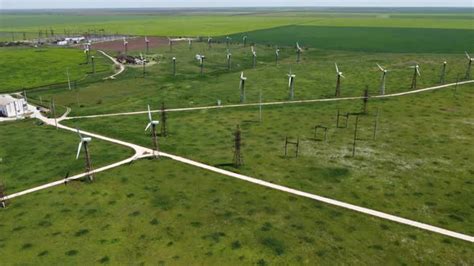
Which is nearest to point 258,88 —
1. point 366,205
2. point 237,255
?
point 366,205

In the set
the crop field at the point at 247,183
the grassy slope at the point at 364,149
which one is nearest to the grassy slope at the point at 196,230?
the crop field at the point at 247,183

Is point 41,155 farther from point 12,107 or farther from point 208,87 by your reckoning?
point 208,87

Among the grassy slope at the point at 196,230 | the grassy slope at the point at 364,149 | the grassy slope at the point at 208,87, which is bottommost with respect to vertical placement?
the grassy slope at the point at 196,230

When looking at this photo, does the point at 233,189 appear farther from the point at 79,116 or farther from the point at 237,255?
the point at 79,116

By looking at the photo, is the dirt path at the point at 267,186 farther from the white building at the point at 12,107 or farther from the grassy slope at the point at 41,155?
the white building at the point at 12,107

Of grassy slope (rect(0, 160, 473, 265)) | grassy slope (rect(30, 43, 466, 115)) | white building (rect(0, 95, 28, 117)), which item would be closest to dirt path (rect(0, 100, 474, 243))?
grassy slope (rect(0, 160, 473, 265))

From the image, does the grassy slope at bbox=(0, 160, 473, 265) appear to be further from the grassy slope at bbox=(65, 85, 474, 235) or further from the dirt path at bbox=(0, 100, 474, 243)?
the grassy slope at bbox=(65, 85, 474, 235)
